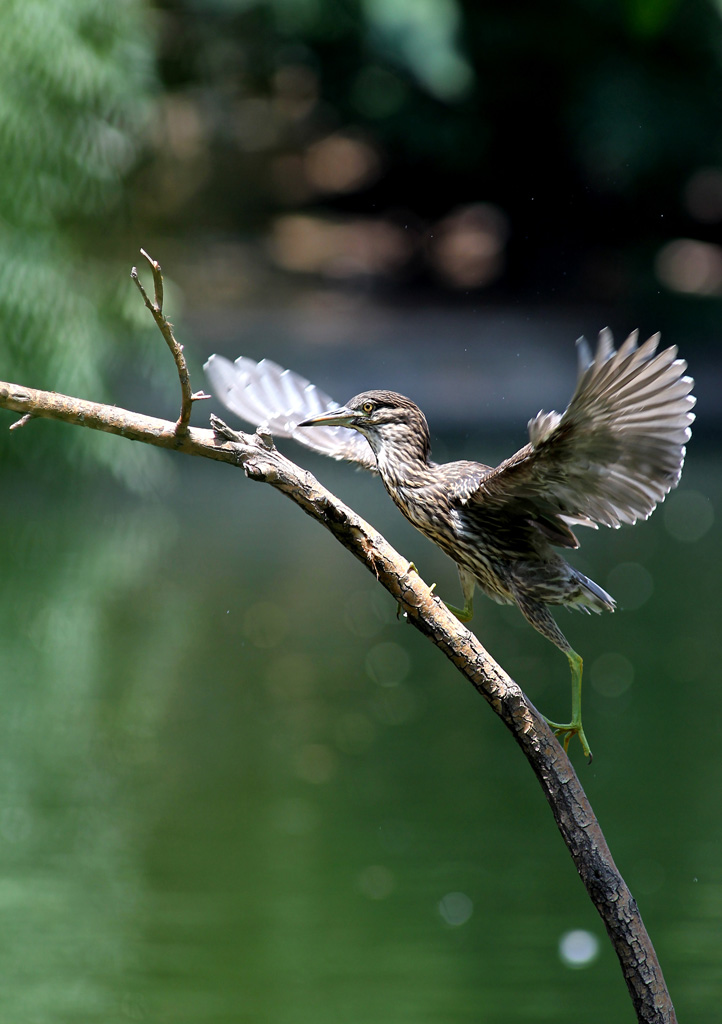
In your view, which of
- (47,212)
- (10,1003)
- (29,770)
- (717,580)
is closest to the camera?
(10,1003)

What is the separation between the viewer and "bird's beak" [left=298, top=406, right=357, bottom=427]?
10.5 feet

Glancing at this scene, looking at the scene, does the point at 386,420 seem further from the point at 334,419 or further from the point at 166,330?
the point at 166,330

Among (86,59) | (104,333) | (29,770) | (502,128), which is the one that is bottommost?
(29,770)

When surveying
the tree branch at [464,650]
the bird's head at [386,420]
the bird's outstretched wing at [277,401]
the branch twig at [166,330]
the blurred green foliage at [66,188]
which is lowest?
the tree branch at [464,650]

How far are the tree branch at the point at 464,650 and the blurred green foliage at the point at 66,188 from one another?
7.58 metres

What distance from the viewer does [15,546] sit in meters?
10.6

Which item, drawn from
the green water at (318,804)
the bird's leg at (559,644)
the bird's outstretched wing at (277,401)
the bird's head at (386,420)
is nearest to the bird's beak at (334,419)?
the bird's head at (386,420)

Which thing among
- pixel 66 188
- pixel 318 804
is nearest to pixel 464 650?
pixel 318 804

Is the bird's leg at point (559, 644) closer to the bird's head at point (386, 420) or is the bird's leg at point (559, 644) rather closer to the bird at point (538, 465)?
the bird at point (538, 465)

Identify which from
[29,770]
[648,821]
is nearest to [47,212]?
[29,770]

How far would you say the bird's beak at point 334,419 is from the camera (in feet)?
10.5

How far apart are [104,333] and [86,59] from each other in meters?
2.30

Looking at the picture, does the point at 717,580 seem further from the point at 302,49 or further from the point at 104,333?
the point at 302,49

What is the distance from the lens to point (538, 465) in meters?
2.72
